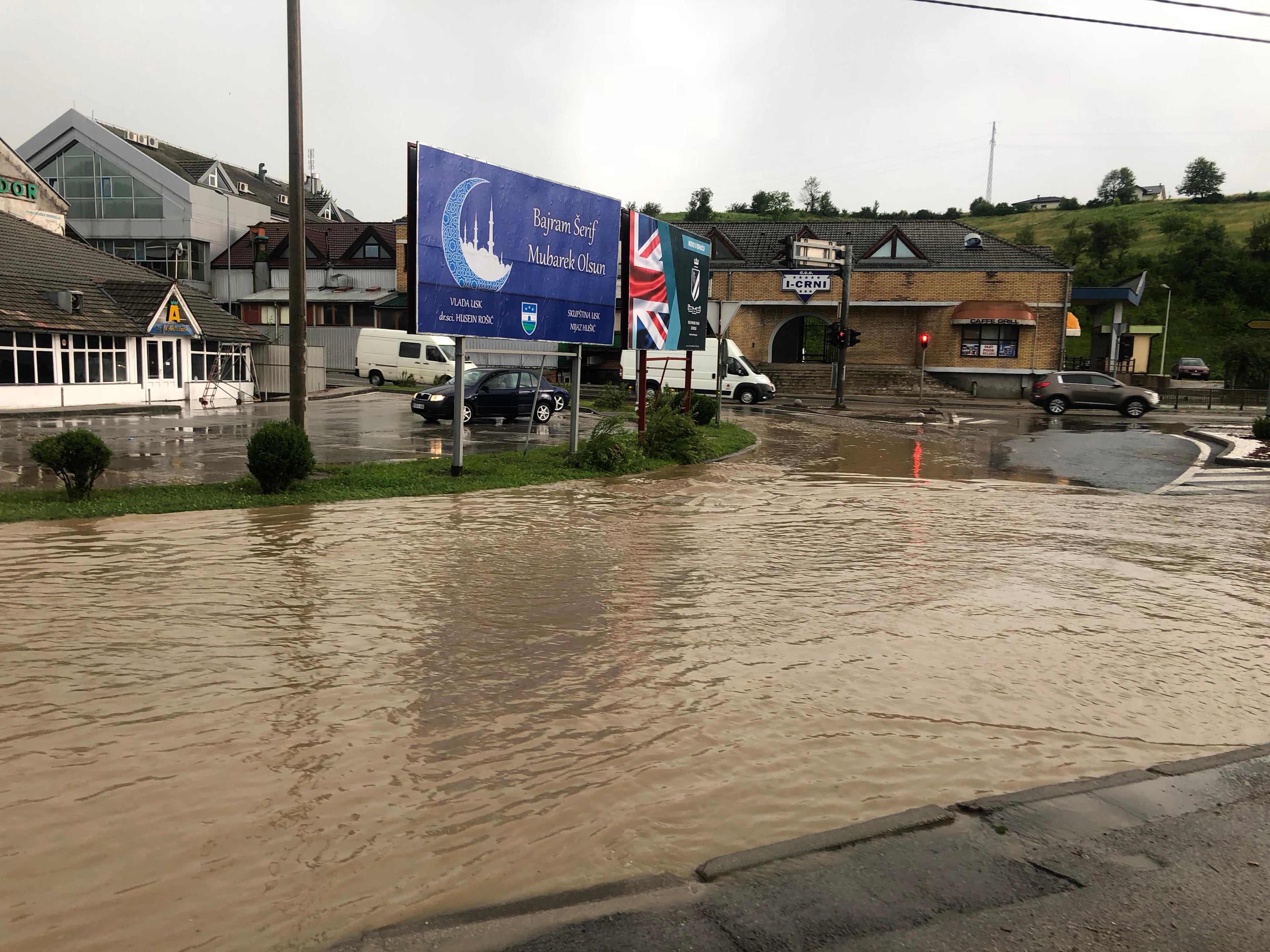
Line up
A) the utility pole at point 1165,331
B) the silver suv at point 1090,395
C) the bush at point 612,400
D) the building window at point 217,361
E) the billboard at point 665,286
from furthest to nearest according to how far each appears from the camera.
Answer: the utility pole at point 1165,331, the silver suv at point 1090,395, the building window at point 217,361, the bush at point 612,400, the billboard at point 665,286

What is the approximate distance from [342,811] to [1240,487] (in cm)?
1698

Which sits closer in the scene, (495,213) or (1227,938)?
(1227,938)

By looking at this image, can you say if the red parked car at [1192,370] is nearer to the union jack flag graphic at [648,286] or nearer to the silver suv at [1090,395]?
the silver suv at [1090,395]

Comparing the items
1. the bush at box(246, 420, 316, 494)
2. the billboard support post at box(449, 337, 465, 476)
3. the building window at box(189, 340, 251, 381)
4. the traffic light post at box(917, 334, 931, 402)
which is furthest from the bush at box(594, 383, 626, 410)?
the bush at box(246, 420, 316, 494)

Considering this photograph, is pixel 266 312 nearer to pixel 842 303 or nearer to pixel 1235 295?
pixel 842 303

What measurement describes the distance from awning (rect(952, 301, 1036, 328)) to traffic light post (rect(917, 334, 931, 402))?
5.98 ft

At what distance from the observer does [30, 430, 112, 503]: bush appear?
467 inches

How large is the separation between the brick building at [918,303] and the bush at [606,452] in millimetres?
28538

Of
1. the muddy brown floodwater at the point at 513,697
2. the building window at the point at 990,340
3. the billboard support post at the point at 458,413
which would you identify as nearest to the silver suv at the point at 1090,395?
the building window at the point at 990,340

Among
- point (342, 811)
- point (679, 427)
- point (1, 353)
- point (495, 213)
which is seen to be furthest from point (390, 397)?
point (342, 811)

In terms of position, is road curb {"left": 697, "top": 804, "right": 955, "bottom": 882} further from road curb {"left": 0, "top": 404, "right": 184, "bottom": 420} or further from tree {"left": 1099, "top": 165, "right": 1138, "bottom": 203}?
tree {"left": 1099, "top": 165, "right": 1138, "bottom": 203}

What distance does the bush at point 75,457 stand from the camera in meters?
11.9

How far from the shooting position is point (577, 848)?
13.4 feet

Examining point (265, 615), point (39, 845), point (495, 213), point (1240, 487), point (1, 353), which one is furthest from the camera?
point (1, 353)
